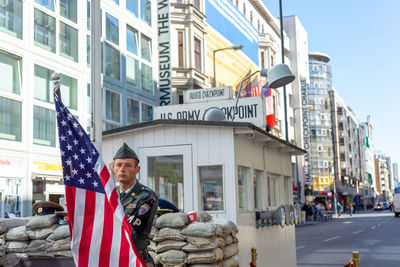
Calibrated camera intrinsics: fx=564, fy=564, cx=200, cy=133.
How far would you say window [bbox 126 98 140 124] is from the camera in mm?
28031

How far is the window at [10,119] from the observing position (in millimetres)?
19656

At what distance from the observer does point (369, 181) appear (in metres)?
164

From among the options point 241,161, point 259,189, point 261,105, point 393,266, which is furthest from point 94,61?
point 393,266

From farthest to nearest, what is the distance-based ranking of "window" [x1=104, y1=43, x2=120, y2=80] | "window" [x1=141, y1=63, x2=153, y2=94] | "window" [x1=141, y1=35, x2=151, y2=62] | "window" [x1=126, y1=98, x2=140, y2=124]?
1. "window" [x1=141, y1=35, x2=151, y2=62]
2. "window" [x1=141, y1=63, x2=153, y2=94]
3. "window" [x1=126, y1=98, x2=140, y2=124]
4. "window" [x1=104, y1=43, x2=120, y2=80]

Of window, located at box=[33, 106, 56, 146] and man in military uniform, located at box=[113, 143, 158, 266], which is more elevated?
window, located at box=[33, 106, 56, 146]

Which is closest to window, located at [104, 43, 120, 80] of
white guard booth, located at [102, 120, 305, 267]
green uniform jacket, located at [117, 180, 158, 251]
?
white guard booth, located at [102, 120, 305, 267]

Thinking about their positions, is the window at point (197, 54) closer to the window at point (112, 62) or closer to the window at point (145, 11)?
the window at point (145, 11)

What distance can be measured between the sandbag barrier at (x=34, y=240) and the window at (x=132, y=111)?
20.4 meters

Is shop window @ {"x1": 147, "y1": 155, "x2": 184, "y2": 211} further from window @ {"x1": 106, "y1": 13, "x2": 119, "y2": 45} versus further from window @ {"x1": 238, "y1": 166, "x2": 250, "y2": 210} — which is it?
window @ {"x1": 106, "y1": 13, "x2": 119, "y2": 45}

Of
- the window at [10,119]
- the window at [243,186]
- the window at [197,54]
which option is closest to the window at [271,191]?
the window at [243,186]

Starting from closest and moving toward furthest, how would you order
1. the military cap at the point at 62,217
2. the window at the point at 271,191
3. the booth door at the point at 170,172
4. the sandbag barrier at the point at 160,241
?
1. the sandbag barrier at the point at 160,241
2. the military cap at the point at 62,217
3. the booth door at the point at 170,172
4. the window at the point at 271,191

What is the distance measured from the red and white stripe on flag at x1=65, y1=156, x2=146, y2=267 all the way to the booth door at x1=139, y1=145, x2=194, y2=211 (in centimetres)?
584

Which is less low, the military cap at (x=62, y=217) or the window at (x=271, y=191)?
the window at (x=271, y=191)

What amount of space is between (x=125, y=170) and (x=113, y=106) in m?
22.7
